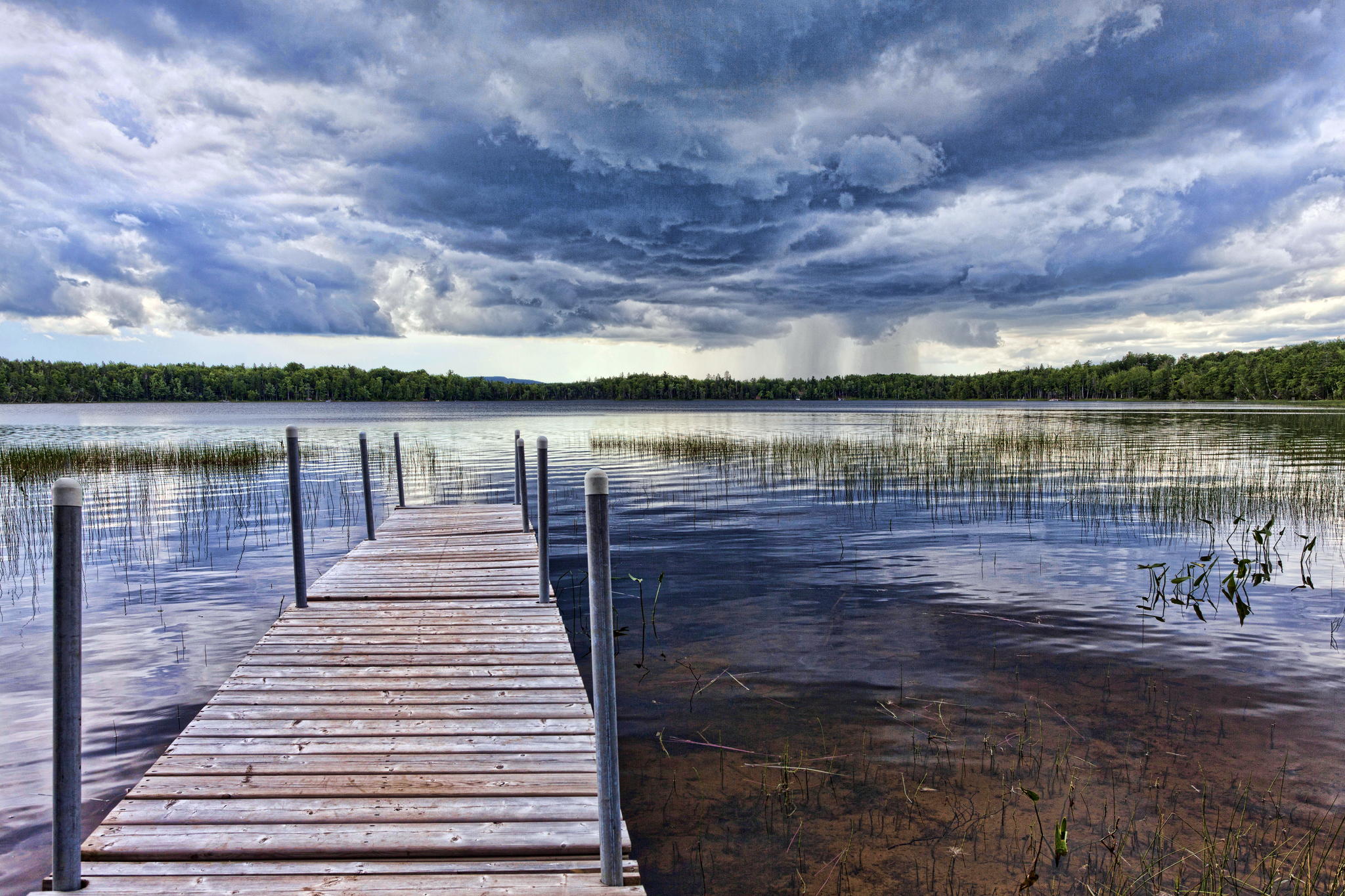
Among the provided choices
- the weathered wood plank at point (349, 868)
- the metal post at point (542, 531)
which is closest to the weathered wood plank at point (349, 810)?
the weathered wood plank at point (349, 868)

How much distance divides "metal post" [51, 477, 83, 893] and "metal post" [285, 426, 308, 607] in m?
5.23

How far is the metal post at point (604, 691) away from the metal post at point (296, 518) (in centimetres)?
623

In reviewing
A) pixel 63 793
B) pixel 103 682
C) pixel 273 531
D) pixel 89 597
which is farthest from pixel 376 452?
pixel 63 793

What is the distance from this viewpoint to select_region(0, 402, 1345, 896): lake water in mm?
5066

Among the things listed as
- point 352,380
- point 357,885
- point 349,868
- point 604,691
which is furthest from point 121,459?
point 352,380

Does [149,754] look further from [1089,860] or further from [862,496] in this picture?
[862,496]

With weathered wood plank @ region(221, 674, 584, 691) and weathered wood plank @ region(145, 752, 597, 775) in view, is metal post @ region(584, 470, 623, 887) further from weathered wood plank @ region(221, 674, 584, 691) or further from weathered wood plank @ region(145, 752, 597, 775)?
weathered wood plank @ region(221, 674, 584, 691)

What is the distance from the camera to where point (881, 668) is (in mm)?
8141

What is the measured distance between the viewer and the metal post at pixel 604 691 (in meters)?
3.20

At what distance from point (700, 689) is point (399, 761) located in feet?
12.6

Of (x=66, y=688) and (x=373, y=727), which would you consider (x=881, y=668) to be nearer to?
(x=373, y=727)

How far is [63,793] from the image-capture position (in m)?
3.13

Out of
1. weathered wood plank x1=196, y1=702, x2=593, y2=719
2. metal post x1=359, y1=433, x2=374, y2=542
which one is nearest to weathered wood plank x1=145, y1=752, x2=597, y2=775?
weathered wood plank x1=196, y1=702, x2=593, y2=719

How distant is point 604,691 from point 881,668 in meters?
5.70
